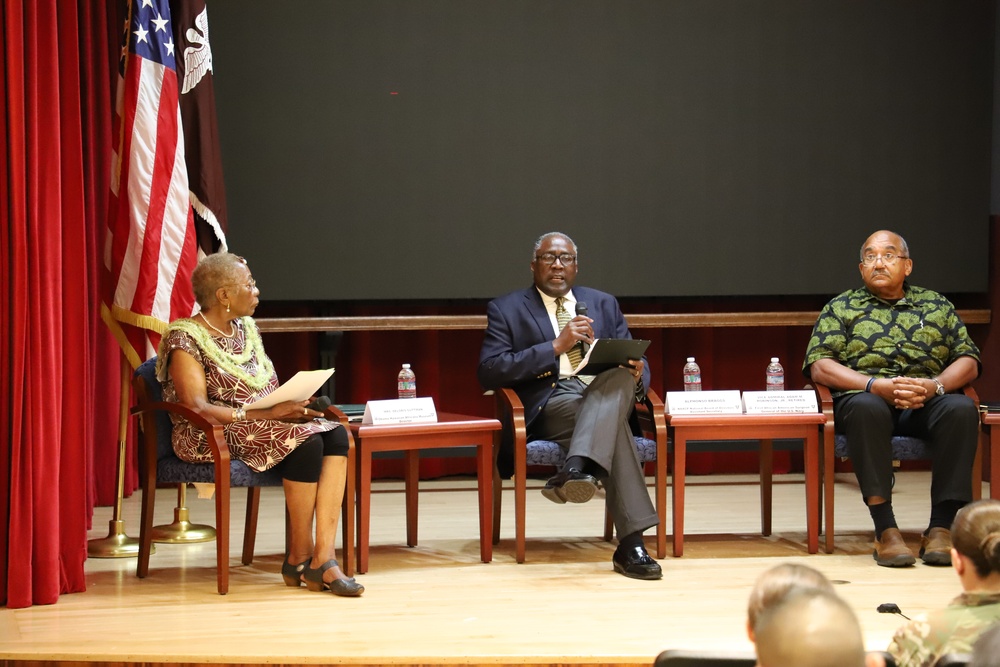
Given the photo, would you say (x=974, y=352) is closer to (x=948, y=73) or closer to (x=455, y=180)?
(x=948, y=73)

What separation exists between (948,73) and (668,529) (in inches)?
111

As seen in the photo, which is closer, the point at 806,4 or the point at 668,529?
the point at 668,529

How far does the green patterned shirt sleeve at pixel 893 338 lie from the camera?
4.32 meters

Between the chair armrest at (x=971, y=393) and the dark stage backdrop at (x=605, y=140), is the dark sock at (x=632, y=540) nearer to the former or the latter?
the chair armrest at (x=971, y=393)

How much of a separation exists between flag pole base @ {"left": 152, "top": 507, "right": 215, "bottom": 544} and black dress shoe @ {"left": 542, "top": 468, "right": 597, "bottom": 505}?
144 cm

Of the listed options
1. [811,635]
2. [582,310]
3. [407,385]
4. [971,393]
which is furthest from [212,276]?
[811,635]

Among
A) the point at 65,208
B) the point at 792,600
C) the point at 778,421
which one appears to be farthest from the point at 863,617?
the point at 65,208

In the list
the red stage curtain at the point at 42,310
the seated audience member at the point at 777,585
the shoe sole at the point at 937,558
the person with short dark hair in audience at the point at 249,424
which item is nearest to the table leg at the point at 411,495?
the person with short dark hair in audience at the point at 249,424

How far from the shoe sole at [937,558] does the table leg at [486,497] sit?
4.82 feet

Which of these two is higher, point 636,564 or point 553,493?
point 553,493

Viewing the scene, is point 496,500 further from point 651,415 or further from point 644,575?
point 644,575

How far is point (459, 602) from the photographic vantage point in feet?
11.3

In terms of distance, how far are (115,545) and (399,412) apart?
1150 millimetres

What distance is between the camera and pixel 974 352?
4.35 metres
